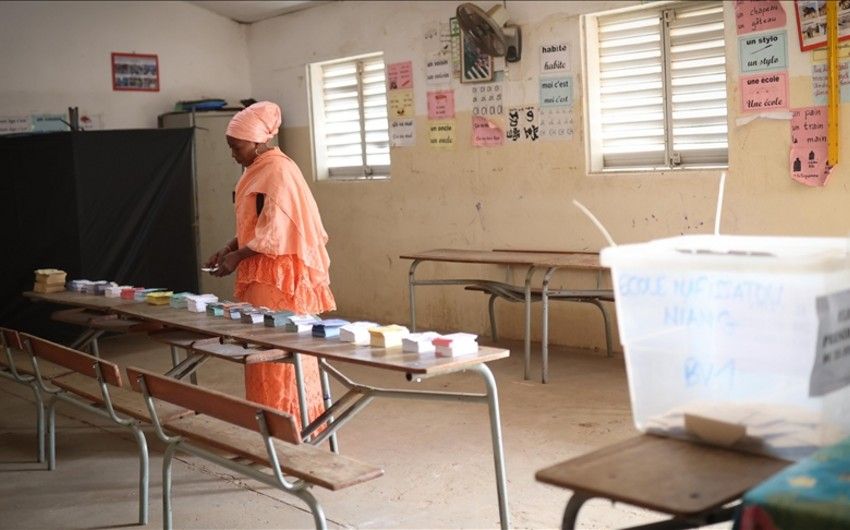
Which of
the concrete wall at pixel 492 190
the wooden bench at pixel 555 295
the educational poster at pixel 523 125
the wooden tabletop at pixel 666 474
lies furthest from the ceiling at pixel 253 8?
the wooden tabletop at pixel 666 474

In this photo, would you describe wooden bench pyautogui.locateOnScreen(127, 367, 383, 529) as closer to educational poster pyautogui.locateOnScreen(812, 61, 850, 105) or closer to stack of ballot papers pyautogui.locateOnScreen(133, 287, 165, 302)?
stack of ballot papers pyautogui.locateOnScreen(133, 287, 165, 302)

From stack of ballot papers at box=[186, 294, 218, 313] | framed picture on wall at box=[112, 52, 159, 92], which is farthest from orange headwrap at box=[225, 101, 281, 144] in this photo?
framed picture on wall at box=[112, 52, 159, 92]

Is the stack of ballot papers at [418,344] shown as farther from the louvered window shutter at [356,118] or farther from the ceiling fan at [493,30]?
the louvered window shutter at [356,118]

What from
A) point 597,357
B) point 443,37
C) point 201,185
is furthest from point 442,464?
point 201,185

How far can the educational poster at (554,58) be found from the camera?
6.87 m

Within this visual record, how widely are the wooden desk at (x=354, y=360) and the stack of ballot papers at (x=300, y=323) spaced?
0.13ft

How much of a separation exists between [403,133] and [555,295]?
2.44m

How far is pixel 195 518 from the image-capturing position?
4.02m

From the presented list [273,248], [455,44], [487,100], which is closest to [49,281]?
[273,248]

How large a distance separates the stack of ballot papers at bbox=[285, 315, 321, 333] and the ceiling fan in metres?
3.49

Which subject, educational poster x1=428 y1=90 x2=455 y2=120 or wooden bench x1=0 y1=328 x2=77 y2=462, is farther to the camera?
educational poster x1=428 y1=90 x2=455 y2=120

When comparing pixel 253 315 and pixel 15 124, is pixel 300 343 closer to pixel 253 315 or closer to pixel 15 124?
pixel 253 315

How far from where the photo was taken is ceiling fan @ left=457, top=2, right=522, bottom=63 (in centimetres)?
706

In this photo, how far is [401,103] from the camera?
8211 mm
